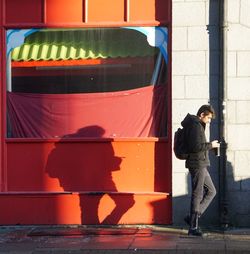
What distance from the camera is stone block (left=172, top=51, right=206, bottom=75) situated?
379 inches

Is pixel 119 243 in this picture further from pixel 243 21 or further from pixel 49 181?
pixel 243 21

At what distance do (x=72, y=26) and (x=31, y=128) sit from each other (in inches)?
67.6

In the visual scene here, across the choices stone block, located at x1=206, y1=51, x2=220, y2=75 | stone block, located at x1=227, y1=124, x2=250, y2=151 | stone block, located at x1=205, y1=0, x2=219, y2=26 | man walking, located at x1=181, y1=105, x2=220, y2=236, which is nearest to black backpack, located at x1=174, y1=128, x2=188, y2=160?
man walking, located at x1=181, y1=105, x2=220, y2=236

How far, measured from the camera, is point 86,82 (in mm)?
10125

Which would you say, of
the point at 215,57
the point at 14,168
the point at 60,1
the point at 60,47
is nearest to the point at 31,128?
the point at 14,168

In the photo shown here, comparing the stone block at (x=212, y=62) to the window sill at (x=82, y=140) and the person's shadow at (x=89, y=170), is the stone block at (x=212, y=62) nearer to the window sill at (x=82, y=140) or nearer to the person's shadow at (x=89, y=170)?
the window sill at (x=82, y=140)

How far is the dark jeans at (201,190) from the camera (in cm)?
888

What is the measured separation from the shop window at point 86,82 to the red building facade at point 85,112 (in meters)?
0.02

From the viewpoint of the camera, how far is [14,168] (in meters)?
10.1

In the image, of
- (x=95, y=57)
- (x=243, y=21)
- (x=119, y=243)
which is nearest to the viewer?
(x=119, y=243)

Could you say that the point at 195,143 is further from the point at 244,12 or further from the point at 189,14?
the point at 244,12

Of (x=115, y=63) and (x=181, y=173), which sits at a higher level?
(x=115, y=63)

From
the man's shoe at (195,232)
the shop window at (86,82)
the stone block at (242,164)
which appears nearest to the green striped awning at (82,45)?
the shop window at (86,82)

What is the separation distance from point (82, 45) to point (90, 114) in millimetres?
1110
